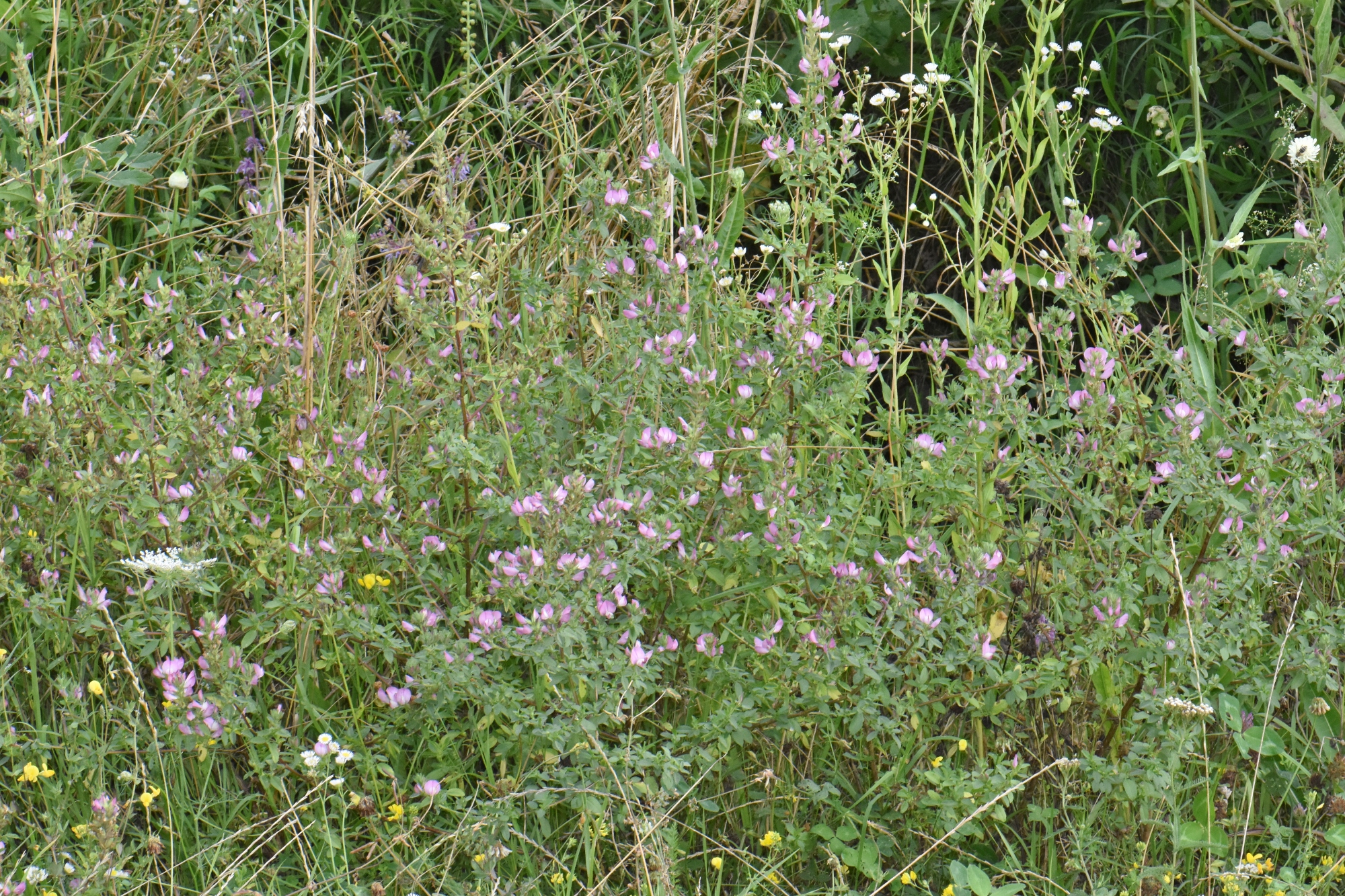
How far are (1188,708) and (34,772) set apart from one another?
157 centimetres

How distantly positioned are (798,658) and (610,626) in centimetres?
29

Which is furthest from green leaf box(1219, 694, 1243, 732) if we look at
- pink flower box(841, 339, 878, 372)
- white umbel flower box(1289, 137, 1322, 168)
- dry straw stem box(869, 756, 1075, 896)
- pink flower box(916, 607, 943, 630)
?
white umbel flower box(1289, 137, 1322, 168)

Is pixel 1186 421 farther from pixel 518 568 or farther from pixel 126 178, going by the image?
pixel 126 178

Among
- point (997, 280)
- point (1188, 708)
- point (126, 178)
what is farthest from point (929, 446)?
point (126, 178)

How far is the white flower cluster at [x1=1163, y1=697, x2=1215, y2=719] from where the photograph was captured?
1873 millimetres

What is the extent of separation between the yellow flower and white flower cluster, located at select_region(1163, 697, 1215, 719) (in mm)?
1544

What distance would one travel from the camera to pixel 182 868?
2020 millimetres

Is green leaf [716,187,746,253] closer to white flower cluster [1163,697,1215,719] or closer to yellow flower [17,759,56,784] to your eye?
white flower cluster [1163,697,1215,719]

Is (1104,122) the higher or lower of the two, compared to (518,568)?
higher

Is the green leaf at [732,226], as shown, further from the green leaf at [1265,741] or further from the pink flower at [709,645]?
the green leaf at [1265,741]

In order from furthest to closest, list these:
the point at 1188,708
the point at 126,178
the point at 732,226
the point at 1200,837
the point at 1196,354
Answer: the point at 126,178, the point at 732,226, the point at 1196,354, the point at 1200,837, the point at 1188,708

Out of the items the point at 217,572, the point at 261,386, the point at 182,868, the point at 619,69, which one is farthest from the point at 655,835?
the point at 619,69

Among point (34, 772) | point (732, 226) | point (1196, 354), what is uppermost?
point (732, 226)

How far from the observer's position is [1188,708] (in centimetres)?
188
